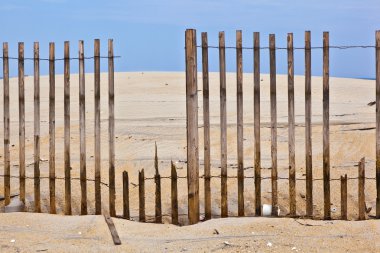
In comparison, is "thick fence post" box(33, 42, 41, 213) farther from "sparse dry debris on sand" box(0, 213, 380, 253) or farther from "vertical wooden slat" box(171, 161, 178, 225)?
"vertical wooden slat" box(171, 161, 178, 225)

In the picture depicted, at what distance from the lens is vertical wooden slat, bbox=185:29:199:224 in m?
7.61

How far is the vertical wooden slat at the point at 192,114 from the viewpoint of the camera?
300 inches

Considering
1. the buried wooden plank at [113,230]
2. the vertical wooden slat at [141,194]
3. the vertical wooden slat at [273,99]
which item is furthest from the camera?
the vertical wooden slat at [141,194]

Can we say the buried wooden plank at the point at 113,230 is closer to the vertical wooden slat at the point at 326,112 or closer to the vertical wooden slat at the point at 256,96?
the vertical wooden slat at the point at 256,96

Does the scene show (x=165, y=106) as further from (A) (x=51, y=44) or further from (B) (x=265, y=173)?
(A) (x=51, y=44)

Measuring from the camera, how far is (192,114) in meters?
7.63

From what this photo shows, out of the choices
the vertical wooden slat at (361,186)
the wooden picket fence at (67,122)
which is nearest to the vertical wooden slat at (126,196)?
the wooden picket fence at (67,122)

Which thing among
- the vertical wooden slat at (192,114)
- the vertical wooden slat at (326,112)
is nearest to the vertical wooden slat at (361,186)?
the vertical wooden slat at (326,112)

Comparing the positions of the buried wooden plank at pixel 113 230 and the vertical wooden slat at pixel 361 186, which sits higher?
the vertical wooden slat at pixel 361 186

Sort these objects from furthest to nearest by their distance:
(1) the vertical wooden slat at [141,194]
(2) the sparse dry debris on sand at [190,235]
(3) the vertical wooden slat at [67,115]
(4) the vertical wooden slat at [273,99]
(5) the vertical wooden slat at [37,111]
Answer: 1. (5) the vertical wooden slat at [37,111]
2. (3) the vertical wooden slat at [67,115]
3. (1) the vertical wooden slat at [141,194]
4. (4) the vertical wooden slat at [273,99]
5. (2) the sparse dry debris on sand at [190,235]

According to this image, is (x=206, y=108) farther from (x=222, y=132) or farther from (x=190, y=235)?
(x=190, y=235)

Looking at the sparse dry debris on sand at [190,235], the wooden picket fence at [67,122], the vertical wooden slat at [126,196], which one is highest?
the wooden picket fence at [67,122]

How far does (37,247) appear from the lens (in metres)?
7.04

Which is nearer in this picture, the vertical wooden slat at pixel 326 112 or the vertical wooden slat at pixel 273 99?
the vertical wooden slat at pixel 273 99
